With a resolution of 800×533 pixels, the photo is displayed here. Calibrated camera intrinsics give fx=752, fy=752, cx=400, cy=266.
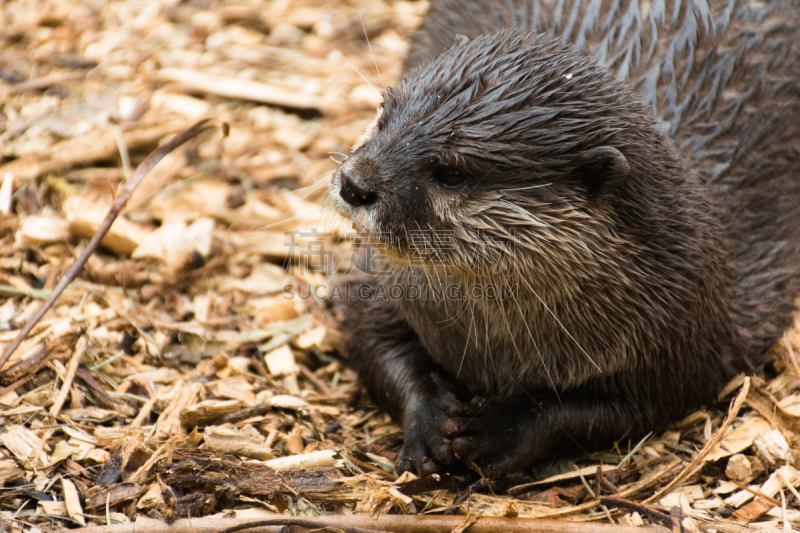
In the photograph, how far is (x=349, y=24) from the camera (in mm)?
4535

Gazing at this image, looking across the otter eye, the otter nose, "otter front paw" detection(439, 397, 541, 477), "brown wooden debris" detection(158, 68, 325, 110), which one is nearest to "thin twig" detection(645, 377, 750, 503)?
"otter front paw" detection(439, 397, 541, 477)

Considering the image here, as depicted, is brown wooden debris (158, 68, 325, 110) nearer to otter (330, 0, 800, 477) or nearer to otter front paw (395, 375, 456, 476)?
otter (330, 0, 800, 477)

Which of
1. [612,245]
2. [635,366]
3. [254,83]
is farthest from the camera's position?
[254,83]

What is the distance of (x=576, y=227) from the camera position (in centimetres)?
199

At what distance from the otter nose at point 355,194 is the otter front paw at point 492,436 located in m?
0.71

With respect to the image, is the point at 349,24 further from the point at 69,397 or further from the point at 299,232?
the point at 69,397

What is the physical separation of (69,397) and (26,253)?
2.61ft

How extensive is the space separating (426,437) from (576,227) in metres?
0.79

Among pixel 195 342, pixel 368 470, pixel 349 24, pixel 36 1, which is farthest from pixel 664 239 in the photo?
pixel 36 1

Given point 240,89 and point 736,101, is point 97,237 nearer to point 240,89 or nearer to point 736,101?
point 240,89

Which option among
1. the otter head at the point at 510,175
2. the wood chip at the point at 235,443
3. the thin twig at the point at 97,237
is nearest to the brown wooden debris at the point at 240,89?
the thin twig at the point at 97,237

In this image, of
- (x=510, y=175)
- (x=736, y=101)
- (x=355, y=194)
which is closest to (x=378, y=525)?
(x=355, y=194)

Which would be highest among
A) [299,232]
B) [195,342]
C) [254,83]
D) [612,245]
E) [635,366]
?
[612,245]

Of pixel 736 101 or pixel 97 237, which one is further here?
pixel 736 101
